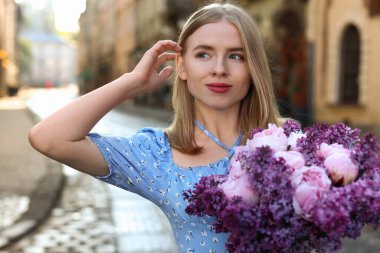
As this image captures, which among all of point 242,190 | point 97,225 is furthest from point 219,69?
point 97,225

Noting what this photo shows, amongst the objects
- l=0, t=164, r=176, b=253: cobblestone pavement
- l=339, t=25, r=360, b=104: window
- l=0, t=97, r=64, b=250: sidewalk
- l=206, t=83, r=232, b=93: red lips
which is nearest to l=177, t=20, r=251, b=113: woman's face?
l=206, t=83, r=232, b=93: red lips

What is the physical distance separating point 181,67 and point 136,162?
0.37 meters

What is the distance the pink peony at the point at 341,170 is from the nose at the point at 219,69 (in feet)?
1.86

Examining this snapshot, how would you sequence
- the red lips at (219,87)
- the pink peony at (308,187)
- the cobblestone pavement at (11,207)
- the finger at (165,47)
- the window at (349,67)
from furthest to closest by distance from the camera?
the window at (349,67) → the cobblestone pavement at (11,207) → the finger at (165,47) → the red lips at (219,87) → the pink peony at (308,187)

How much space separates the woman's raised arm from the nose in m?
0.19

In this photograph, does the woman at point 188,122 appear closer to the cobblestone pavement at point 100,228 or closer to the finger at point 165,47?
the finger at point 165,47

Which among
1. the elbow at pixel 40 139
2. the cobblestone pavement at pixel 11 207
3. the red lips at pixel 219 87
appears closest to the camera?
the elbow at pixel 40 139

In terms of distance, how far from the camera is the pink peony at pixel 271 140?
1564 millimetres

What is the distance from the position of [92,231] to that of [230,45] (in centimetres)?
478

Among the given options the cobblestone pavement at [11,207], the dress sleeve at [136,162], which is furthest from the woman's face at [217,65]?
the cobblestone pavement at [11,207]

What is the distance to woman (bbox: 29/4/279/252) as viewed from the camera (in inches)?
77.8

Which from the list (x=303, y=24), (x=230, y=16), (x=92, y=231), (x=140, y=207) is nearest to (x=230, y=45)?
(x=230, y=16)

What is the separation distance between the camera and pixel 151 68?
2.17m

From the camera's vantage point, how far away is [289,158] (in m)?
1.51
